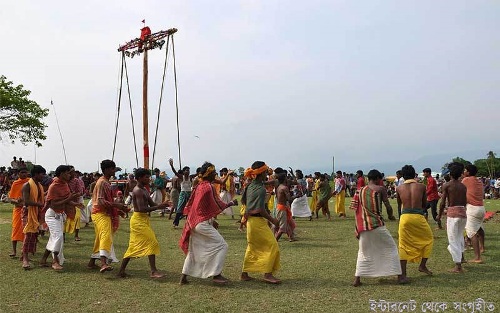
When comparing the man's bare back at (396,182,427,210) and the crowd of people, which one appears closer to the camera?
the crowd of people

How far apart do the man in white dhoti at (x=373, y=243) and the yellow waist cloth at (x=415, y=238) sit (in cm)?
44

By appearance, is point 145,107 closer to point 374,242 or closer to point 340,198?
point 340,198

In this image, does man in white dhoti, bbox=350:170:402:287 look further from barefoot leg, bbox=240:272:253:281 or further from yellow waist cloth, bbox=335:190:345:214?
yellow waist cloth, bbox=335:190:345:214

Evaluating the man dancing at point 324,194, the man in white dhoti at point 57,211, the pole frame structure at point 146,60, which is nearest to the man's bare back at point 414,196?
the man in white dhoti at point 57,211

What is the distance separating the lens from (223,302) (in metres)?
6.29

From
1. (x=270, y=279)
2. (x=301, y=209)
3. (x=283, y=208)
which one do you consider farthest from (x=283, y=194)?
(x=301, y=209)

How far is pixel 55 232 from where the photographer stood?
8.31 metres

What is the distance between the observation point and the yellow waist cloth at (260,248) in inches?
287

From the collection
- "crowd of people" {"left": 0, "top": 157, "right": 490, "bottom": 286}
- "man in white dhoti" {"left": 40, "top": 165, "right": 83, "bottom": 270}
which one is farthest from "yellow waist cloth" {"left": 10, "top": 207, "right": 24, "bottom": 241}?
"man in white dhoti" {"left": 40, "top": 165, "right": 83, "bottom": 270}

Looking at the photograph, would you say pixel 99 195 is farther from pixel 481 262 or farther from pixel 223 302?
pixel 481 262

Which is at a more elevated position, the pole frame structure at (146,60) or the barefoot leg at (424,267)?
the pole frame structure at (146,60)

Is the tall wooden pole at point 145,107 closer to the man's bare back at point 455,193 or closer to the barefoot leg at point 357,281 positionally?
the man's bare back at point 455,193

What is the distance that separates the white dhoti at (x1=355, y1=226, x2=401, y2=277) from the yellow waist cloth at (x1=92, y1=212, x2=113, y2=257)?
3.96 meters

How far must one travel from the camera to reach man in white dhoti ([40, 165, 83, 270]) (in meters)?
8.25
